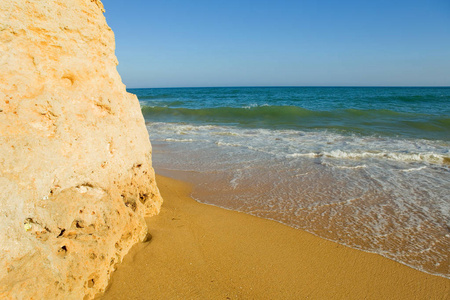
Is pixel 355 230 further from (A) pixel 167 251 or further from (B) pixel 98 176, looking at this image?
(B) pixel 98 176

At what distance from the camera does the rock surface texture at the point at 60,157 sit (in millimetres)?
1820

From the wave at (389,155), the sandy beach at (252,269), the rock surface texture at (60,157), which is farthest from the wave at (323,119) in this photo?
the rock surface texture at (60,157)

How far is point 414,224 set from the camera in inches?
141

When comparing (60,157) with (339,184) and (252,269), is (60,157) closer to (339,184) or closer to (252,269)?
(252,269)

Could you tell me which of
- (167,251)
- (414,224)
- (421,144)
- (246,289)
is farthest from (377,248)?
(421,144)

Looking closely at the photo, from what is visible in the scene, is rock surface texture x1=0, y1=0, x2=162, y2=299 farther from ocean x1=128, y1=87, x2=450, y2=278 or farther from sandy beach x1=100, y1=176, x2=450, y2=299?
ocean x1=128, y1=87, x2=450, y2=278

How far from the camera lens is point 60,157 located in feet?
7.07

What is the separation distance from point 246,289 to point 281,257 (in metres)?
0.62

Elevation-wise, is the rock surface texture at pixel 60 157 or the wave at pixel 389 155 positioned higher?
the rock surface texture at pixel 60 157

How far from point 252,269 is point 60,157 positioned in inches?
72.9

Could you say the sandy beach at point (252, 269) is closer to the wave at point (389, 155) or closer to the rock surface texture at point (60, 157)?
the rock surface texture at point (60, 157)

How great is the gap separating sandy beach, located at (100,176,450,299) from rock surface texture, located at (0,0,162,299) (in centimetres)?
25

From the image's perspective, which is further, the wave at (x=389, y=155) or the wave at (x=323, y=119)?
the wave at (x=323, y=119)

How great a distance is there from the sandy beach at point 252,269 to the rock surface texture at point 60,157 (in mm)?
250
